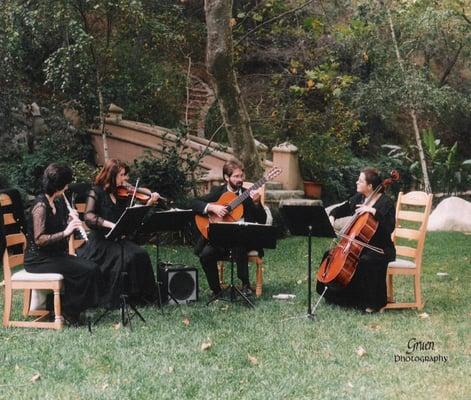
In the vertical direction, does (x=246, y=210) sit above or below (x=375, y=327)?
above

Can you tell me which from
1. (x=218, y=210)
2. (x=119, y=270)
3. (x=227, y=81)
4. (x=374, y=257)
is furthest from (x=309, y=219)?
(x=227, y=81)

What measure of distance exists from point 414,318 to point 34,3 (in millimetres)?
9473

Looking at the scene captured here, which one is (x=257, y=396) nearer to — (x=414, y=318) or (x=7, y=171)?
(x=414, y=318)

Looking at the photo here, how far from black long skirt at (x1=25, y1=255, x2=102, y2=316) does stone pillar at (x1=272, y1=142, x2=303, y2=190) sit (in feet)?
29.4

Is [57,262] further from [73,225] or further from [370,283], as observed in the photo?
[370,283]

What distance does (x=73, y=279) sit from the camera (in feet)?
22.2

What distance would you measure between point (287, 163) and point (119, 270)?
8.64 meters

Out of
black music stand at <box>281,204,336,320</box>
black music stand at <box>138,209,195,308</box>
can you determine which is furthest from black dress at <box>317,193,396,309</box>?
black music stand at <box>138,209,195,308</box>

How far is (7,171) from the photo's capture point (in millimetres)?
12852

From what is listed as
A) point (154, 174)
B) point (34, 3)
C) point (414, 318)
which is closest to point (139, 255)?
point (414, 318)

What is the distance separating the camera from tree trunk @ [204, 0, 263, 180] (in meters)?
10.5

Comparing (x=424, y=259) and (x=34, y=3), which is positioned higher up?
(x=34, y=3)

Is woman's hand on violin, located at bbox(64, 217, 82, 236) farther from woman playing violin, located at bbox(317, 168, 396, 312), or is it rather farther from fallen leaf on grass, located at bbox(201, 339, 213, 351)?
woman playing violin, located at bbox(317, 168, 396, 312)

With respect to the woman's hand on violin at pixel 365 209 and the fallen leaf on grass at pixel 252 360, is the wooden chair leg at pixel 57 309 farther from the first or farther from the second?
the woman's hand on violin at pixel 365 209
